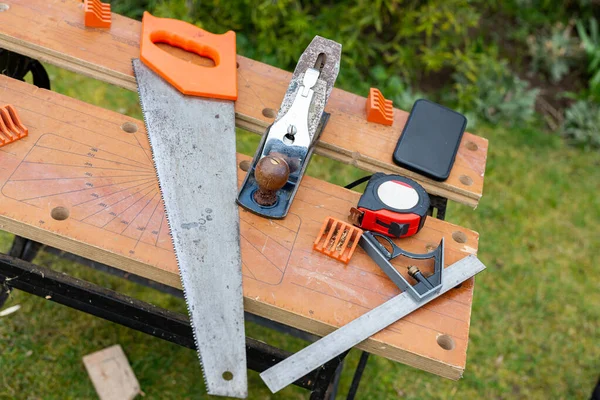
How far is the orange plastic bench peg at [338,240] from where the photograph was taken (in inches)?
84.4

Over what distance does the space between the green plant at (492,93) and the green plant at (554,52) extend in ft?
1.61

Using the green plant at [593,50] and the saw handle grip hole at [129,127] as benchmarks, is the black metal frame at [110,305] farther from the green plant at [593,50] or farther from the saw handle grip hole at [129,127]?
the green plant at [593,50]

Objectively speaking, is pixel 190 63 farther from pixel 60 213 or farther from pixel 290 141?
pixel 60 213

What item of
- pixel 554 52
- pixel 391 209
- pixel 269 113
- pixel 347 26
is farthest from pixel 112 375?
pixel 554 52

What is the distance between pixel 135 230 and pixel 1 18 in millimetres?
1177

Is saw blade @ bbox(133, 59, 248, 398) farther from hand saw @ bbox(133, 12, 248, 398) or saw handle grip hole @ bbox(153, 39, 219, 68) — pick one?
saw handle grip hole @ bbox(153, 39, 219, 68)

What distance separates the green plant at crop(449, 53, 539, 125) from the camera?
17.5 ft

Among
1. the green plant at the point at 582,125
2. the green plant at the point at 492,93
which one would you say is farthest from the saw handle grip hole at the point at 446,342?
the green plant at the point at 582,125

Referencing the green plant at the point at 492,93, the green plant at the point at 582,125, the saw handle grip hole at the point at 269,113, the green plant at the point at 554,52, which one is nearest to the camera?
the saw handle grip hole at the point at 269,113

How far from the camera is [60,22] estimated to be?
8.73ft

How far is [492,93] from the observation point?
212 inches

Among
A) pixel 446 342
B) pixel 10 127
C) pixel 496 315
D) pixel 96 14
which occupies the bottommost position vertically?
pixel 496 315

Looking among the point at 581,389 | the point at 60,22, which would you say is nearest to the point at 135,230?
the point at 60,22

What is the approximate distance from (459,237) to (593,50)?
4215mm
